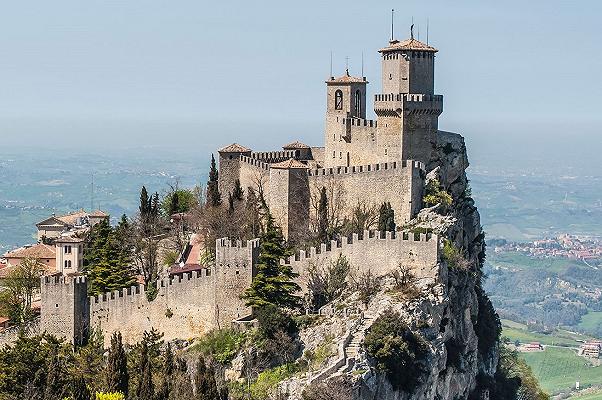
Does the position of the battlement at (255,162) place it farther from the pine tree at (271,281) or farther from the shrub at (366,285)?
the shrub at (366,285)

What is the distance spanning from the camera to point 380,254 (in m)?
53.4

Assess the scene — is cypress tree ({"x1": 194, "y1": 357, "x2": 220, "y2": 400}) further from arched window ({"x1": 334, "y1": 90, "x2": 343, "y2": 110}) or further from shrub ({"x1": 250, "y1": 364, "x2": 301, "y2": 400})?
arched window ({"x1": 334, "y1": 90, "x2": 343, "y2": 110})

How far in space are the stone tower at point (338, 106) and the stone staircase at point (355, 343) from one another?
57.3 ft

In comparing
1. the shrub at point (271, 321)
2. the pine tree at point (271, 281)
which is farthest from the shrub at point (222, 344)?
the pine tree at point (271, 281)

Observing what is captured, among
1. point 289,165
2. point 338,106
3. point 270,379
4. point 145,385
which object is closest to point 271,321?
point 270,379

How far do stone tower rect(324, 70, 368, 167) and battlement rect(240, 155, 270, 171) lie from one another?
13.6 ft

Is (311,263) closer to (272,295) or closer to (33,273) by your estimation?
(272,295)

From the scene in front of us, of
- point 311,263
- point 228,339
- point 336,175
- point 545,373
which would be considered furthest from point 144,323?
point 545,373

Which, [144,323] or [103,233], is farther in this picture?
[103,233]

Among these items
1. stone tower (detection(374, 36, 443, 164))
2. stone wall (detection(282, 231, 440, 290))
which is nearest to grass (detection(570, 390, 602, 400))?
stone tower (detection(374, 36, 443, 164))

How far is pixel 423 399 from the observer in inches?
2067

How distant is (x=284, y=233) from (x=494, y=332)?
13.9 metres

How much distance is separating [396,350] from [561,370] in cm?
14274

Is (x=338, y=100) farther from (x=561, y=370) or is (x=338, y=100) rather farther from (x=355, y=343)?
(x=561, y=370)
